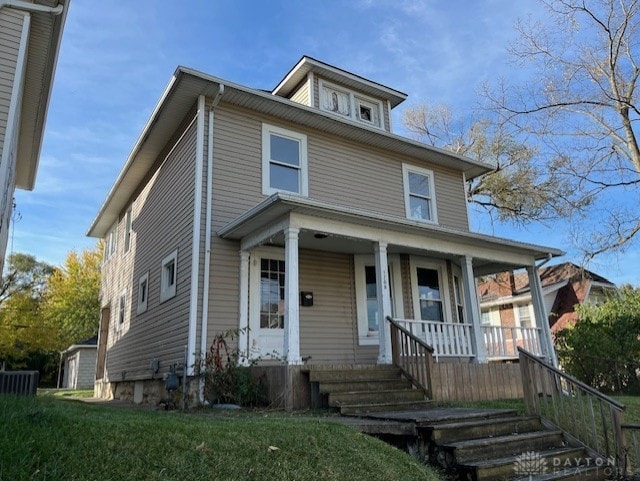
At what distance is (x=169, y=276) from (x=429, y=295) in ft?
19.4

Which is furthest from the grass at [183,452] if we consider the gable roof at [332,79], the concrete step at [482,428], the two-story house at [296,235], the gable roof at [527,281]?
the gable roof at [527,281]

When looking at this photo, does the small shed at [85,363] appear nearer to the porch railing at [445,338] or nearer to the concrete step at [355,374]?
the porch railing at [445,338]

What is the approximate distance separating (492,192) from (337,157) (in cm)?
1218

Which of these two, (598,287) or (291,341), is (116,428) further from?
(598,287)

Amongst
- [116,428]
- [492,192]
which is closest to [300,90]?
[116,428]

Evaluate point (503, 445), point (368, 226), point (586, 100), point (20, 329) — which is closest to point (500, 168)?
point (586, 100)

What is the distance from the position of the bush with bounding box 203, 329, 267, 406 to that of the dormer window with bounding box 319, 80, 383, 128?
6761 millimetres

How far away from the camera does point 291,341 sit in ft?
23.0

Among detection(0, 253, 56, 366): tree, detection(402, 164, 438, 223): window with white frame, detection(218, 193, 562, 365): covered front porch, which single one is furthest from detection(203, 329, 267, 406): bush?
detection(0, 253, 56, 366): tree

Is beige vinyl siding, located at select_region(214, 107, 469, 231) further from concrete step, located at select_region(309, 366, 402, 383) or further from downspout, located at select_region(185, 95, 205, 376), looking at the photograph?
concrete step, located at select_region(309, 366, 402, 383)

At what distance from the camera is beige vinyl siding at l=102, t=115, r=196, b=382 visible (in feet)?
28.9

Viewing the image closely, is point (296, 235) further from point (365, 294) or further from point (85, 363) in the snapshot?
point (85, 363)

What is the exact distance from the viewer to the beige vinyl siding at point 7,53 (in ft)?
22.2

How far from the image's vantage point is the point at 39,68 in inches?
316
